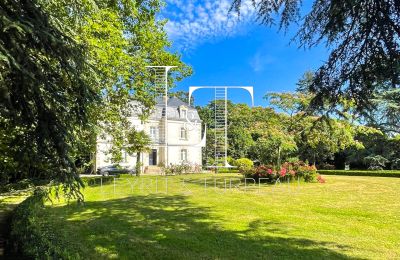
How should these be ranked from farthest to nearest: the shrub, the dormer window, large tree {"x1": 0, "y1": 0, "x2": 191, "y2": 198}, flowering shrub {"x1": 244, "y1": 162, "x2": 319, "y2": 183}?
the dormer window, the shrub, flowering shrub {"x1": 244, "y1": 162, "x2": 319, "y2": 183}, large tree {"x1": 0, "y1": 0, "x2": 191, "y2": 198}

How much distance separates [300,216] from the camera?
29.2 ft

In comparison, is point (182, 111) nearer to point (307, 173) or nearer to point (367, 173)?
point (367, 173)

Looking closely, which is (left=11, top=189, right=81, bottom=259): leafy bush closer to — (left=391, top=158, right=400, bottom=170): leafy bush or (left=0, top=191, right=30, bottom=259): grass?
(left=0, top=191, right=30, bottom=259): grass

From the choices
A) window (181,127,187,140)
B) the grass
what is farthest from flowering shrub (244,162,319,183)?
window (181,127,187,140)

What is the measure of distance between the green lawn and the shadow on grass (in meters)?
0.02

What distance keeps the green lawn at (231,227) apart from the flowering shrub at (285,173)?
509 cm

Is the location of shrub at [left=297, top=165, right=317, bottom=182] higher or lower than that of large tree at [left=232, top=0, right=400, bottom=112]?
lower

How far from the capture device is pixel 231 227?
→ 301 inches

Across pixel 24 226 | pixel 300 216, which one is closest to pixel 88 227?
pixel 24 226

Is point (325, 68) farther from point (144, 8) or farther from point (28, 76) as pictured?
point (144, 8)

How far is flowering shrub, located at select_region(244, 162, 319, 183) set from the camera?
1748cm

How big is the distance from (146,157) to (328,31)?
34.0 meters

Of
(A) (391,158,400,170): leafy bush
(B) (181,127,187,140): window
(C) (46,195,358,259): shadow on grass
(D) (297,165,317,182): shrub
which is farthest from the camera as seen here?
(B) (181,127,187,140): window

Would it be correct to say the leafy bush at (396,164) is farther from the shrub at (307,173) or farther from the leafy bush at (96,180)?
the leafy bush at (96,180)
